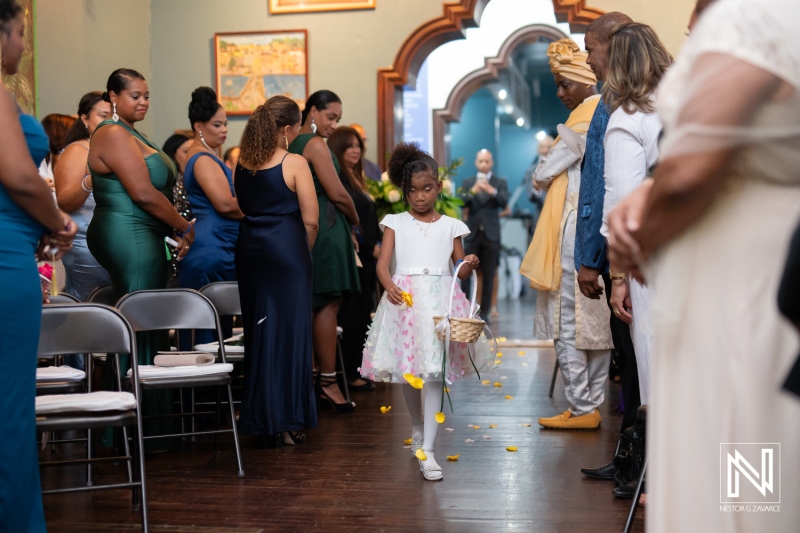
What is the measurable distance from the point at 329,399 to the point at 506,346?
3.69 m

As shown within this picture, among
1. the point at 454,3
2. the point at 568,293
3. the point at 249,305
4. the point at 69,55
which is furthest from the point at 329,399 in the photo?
the point at 454,3

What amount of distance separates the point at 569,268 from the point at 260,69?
4.52 meters

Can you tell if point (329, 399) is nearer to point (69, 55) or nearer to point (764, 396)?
point (69, 55)

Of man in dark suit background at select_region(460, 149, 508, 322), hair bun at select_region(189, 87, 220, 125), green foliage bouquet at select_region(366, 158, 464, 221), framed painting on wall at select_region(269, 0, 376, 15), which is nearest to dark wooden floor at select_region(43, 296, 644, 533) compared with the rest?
hair bun at select_region(189, 87, 220, 125)

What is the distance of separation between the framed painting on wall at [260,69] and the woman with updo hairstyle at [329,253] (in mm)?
2694

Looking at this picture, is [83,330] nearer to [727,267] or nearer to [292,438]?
[292,438]

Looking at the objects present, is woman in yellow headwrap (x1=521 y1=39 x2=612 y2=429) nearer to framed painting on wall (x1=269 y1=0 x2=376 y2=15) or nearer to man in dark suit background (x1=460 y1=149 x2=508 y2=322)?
framed painting on wall (x1=269 y1=0 x2=376 y2=15)

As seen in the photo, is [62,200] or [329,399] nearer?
[62,200]

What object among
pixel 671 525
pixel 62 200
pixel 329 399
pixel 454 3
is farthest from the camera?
pixel 454 3

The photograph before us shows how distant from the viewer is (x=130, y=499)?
3916 mm

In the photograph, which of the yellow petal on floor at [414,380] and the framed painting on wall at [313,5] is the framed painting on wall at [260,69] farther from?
the yellow petal on floor at [414,380]

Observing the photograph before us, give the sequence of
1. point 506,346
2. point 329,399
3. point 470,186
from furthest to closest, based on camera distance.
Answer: point 470,186, point 506,346, point 329,399

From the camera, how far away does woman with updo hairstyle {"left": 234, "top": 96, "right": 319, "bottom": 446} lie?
4.81 metres

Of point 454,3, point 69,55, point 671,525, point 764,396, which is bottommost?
point 671,525
